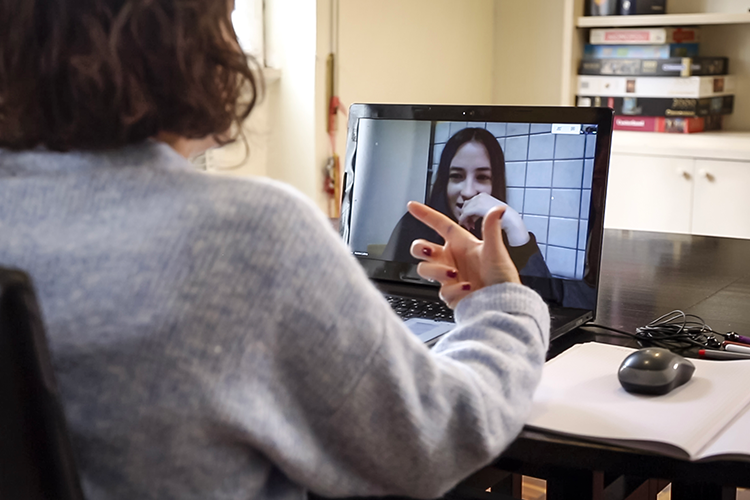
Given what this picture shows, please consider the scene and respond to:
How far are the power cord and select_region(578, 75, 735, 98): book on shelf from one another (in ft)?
6.65

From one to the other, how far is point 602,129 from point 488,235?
18.7 inches

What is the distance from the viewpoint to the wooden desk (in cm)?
72

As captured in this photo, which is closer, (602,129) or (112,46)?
(112,46)

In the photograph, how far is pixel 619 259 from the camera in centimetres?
159

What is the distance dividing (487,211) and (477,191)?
37mm

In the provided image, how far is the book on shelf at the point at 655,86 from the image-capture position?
2.93 metres

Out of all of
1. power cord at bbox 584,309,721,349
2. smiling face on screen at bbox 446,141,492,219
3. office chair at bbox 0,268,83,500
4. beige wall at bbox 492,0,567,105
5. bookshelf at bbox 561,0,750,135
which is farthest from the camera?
beige wall at bbox 492,0,567,105

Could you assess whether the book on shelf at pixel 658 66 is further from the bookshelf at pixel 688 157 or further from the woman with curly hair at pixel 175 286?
the woman with curly hair at pixel 175 286

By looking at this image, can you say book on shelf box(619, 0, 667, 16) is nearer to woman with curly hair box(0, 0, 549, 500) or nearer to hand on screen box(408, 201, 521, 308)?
hand on screen box(408, 201, 521, 308)

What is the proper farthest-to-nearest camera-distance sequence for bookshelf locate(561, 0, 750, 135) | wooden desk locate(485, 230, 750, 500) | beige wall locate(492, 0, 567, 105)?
1. beige wall locate(492, 0, 567, 105)
2. bookshelf locate(561, 0, 750, 135)
3. wooden desk locate(485, 230, 750, 500)

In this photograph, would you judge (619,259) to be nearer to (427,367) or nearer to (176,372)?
(427,367)

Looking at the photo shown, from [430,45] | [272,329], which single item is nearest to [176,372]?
[272,329]

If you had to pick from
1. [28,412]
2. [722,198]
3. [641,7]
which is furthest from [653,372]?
[641,7]

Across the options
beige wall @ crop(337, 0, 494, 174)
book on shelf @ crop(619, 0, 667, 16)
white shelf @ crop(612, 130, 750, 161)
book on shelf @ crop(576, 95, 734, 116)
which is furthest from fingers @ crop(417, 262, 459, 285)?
book on shelf @ crop(619, 0, 667, 16)
